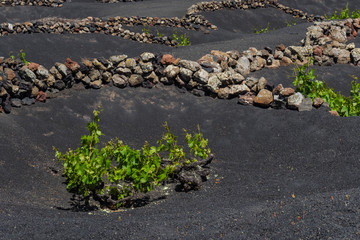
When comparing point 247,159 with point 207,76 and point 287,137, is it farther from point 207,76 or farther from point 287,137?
point 207,76

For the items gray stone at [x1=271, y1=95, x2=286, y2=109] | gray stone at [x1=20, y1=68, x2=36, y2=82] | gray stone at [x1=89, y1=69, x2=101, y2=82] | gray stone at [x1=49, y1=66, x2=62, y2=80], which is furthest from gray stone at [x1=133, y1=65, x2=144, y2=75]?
gray stone at [x1=271, y1=95, x2=286, y2=109]

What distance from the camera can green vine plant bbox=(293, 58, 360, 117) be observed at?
799 cm

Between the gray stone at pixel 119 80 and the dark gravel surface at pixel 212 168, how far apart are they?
118 millimetres

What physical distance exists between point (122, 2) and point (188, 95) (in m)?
18.2

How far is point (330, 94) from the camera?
8641 mm

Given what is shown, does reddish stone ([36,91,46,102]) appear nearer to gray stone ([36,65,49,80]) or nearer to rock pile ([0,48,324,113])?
rock pile ([0,48,324,113])

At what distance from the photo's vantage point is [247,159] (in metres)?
6.87

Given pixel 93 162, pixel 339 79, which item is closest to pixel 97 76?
pixel 93 162

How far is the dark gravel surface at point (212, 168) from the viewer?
3.97 m

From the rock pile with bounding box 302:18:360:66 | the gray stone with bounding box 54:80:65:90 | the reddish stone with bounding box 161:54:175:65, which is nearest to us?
the gray stone with bounding box 54:80:65:90

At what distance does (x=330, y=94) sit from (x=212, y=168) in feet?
11.4

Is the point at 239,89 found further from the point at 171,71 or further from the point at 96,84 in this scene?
the point at 96,84

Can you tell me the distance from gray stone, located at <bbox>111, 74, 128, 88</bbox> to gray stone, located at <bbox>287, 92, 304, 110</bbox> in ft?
10.8

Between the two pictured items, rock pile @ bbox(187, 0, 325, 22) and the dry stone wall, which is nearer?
the dry stone wall
